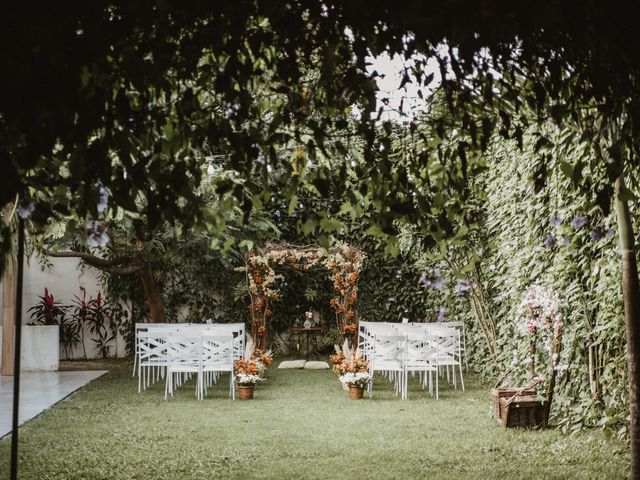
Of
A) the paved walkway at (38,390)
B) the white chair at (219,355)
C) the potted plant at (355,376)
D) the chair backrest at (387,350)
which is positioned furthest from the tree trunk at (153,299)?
the chair backrest at (387,350)

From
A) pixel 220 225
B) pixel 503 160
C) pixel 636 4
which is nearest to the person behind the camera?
pixel 636 4

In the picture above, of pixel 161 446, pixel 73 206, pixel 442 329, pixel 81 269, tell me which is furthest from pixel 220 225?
pixel 81 269

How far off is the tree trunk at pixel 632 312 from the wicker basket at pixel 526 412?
3066mm

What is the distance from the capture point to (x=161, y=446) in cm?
570

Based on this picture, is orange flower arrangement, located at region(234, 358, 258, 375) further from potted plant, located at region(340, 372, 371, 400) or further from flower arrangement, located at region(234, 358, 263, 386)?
potted plant, located at region(340, 372, 371, 400)

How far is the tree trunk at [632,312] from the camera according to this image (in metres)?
3.09

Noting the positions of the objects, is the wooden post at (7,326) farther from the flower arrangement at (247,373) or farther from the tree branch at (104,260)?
the flower arrangement at (247,373)

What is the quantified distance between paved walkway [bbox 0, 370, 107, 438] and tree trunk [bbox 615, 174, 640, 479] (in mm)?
5121

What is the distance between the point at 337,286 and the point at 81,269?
5.09 m

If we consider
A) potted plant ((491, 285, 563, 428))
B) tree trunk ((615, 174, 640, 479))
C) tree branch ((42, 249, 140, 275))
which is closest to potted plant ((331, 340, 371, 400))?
potted plant ((491, 285, 563, 428))

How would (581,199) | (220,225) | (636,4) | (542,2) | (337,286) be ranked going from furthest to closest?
(337,286)
(581,199)
(220,225)
(636,4)
(542,2)

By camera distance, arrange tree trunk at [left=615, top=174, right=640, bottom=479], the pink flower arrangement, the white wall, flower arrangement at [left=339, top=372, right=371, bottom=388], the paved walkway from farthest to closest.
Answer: the white wall
flower arrangement at [left=339, top=372, right=371, bottom=388]
the paved walkway
the pink flower arrangement
tree trunk at [left=615, top=174, right=640, bottom=479]

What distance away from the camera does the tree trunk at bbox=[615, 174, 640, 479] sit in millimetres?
3086

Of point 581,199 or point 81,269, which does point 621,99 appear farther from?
point 81,269
